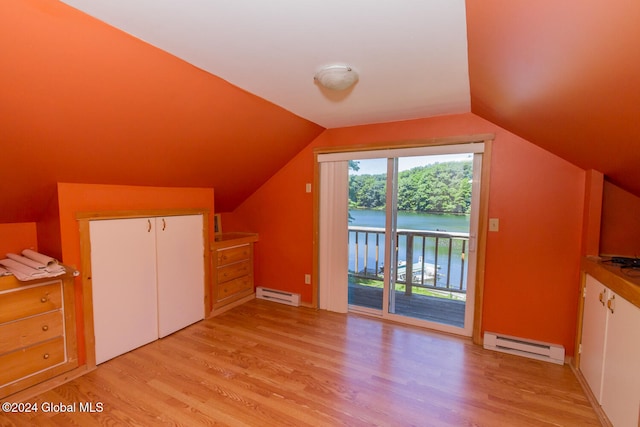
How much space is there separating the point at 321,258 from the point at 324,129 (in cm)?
148

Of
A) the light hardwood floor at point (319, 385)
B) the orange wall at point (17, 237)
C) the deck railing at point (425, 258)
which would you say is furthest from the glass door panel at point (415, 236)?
the orange wall at point (17, 237)

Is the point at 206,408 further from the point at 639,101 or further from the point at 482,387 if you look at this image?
the point at 639,101

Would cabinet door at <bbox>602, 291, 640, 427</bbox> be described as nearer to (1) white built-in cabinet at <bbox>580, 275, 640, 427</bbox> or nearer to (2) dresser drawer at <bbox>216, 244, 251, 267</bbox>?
(1) white built-in cabinet at <bbox>580, 275, 640, 427</bbox>

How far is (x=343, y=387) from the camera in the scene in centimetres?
199

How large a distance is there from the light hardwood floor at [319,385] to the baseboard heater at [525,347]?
7 cm

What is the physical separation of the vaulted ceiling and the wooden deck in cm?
185

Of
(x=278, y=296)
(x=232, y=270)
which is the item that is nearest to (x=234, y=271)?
(x=232, y=270)

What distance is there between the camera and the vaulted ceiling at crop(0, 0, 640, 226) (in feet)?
3.52

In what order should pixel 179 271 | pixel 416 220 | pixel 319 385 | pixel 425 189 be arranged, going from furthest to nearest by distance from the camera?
1. pixel 416 220
2. pixel 425 189
3. pixel 179 271
4. pixel 319 385

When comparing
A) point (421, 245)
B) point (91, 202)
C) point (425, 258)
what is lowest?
point (425, 258)

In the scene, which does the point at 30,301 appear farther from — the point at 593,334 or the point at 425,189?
the point at 593,334

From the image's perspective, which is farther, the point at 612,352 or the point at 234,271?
the point at 234,271

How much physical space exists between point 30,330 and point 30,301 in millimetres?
191

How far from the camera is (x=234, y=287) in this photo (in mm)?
3420
